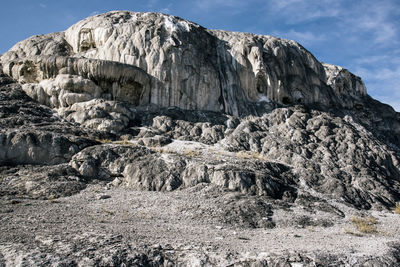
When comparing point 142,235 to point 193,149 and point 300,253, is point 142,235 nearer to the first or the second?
point 300,253

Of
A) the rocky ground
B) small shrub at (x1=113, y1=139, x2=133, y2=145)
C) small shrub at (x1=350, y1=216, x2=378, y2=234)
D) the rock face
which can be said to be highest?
the rock face

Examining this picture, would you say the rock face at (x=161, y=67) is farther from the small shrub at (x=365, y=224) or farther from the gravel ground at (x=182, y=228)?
the small shrub at (x=365, y=224)

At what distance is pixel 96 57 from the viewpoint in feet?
101

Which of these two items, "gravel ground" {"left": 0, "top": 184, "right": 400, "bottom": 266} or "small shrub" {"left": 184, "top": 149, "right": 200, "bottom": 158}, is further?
"small shrub" {"left": 184, "top": 149, "right": 200, "bottom": 158}

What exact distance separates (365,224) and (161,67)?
2075 centimetres

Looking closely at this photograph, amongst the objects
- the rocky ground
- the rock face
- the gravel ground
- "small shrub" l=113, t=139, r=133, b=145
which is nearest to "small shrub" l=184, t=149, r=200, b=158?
the rocky ground

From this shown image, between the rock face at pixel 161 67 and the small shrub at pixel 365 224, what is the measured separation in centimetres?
1578

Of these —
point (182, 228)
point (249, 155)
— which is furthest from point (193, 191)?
point (249, 155)

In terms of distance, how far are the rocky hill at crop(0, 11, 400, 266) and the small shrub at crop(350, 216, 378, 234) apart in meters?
0.10

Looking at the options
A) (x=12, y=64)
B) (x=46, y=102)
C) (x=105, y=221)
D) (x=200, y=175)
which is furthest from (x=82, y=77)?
(x=105, y=221)

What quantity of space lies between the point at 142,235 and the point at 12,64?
77.4ft

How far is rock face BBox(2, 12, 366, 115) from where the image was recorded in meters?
28.1

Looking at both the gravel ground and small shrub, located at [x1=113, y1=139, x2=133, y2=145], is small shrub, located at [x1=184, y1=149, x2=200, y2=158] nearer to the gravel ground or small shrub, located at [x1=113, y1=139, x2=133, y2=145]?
small shrub, located at [x1=113, y1=139, x2=133, y2=145]

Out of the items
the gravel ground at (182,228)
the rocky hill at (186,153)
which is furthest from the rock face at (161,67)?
the gravel ground at (182,228)
